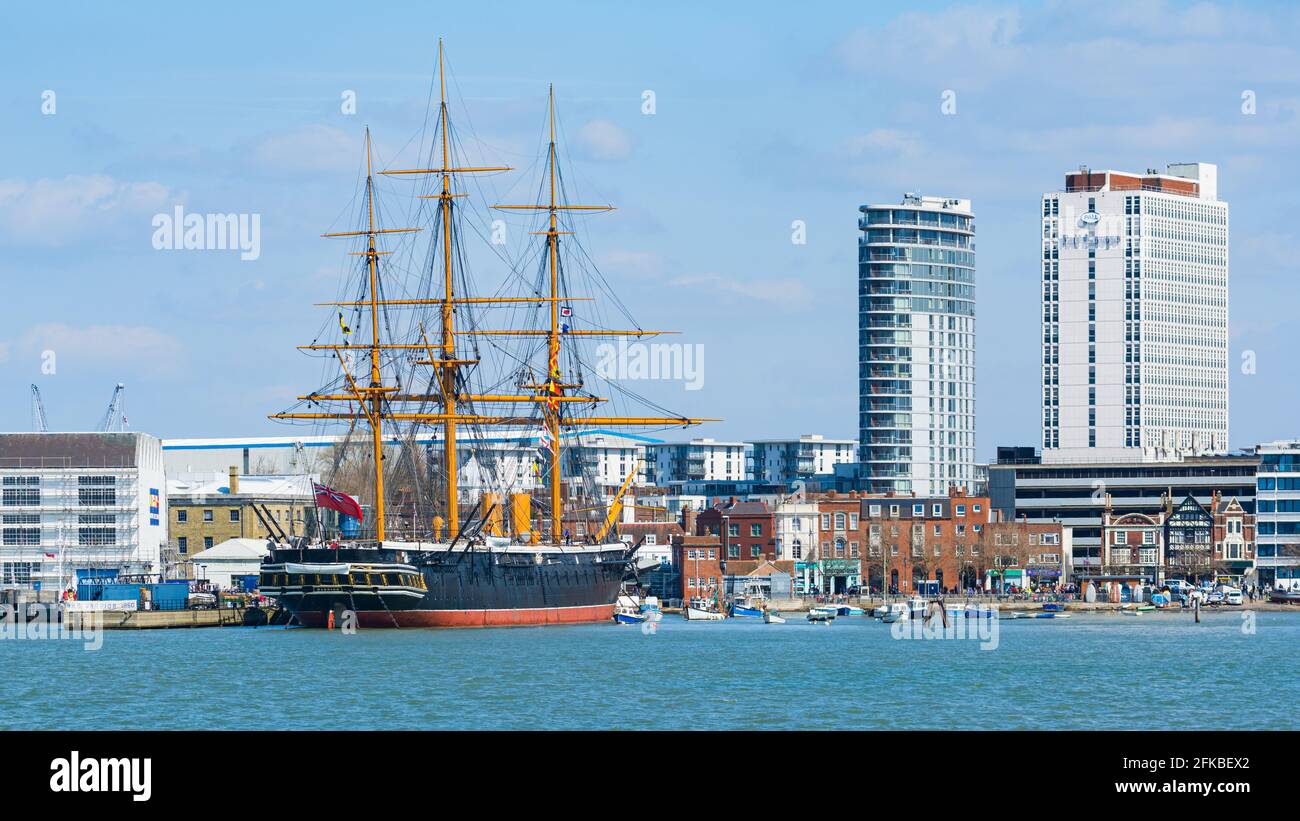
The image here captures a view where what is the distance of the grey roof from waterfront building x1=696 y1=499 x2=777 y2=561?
4951cm

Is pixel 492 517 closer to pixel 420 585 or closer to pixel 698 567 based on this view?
pixel 420 585

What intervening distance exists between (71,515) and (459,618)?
54965 mm

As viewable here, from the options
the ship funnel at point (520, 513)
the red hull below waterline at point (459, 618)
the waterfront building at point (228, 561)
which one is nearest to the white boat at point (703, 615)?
the ship funnel at point (520, 513)

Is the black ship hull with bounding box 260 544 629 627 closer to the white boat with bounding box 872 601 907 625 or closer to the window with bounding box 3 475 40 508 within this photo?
the white boat with bounding box 872 601 907 625

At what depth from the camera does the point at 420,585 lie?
116m

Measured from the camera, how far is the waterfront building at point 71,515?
160 metres

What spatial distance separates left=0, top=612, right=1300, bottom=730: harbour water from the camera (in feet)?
197

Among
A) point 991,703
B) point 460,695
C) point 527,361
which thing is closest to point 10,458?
point 527,361

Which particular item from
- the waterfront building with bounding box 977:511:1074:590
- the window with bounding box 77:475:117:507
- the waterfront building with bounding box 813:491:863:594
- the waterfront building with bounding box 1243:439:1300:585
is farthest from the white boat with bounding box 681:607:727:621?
the waterfront building with bounding box 1243:439:1300:585

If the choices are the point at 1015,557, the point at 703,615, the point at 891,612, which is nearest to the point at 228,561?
the point at 703,615

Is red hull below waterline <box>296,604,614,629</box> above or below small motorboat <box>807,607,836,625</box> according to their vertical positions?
above

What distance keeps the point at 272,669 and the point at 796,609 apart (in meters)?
83.5
